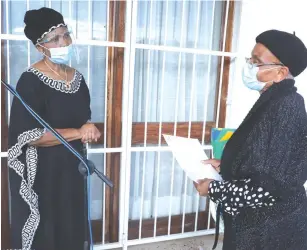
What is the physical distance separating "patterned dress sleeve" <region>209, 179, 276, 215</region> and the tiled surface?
54.0 inches

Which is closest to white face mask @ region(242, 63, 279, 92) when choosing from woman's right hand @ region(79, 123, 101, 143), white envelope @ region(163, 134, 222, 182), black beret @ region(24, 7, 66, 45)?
white envelope @ region(163, 134, 222, 182)

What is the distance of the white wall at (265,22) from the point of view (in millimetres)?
2211

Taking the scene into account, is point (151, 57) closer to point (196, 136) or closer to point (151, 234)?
point (196, 136)

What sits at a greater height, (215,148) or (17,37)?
Result: (17,37)

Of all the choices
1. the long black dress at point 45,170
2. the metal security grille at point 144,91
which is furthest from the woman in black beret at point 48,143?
the metal security grille at point 144,91

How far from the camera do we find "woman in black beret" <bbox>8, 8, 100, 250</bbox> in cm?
147

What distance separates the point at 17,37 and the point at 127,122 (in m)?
0.77

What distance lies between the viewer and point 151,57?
2242 millimetres

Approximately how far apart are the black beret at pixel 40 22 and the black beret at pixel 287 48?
0.89 meters

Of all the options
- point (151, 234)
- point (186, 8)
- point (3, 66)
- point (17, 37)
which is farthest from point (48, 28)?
point (151, 234)

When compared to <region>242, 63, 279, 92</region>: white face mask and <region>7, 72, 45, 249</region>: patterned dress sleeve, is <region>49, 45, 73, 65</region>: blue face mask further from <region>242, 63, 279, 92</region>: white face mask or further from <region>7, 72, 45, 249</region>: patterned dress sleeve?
<region>242, 63, 279, 92</region>: white face mask

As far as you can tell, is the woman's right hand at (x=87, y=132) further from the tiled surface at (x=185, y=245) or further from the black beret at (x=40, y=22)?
the tiled surface at (x=185, y=245)

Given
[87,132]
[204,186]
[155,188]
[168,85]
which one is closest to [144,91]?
[168,85]

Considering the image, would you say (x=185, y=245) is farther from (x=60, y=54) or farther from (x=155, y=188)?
(x=60, y=54)
